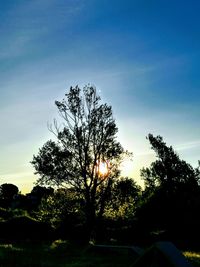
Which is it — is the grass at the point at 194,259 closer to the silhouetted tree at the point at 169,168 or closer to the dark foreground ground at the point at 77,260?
the dark foreground ground at the point at 77,260

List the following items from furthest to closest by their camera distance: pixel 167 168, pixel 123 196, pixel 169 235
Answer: pixel 167 168 → pixel 169 235 → pixel 123 196

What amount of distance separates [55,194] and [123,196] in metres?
9.27

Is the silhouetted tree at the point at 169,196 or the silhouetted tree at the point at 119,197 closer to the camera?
the silhouetted tree at the point at 119,197

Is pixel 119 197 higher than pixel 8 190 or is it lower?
lower

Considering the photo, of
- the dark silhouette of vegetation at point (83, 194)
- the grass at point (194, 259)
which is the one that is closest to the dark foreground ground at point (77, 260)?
the grass at point (194, 259)

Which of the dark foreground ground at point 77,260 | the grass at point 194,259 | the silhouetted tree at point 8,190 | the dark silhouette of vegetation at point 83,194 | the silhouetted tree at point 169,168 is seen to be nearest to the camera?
the dark foreground ground at point 77,260

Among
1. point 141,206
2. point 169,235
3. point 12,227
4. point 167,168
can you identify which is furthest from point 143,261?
point 167,168

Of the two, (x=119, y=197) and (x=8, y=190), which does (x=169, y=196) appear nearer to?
(x=119, y=197)

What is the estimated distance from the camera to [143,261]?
5.21 m

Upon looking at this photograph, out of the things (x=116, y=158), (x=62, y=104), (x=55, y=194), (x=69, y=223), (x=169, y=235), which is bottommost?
(x=169, y=235)

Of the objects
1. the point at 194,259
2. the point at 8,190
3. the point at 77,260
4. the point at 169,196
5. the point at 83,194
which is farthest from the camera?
the point at 8,190

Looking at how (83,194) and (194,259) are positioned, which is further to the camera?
(83,194)

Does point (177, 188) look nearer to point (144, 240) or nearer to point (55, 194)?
point (144, 240)

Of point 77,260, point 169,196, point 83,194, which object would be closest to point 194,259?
point 77,260
